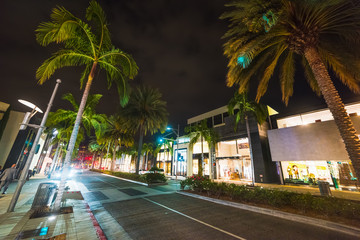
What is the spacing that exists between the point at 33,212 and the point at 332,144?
845 inches

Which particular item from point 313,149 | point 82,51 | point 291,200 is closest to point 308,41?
point 291,200

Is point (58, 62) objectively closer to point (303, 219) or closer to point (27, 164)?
point (27, 164)

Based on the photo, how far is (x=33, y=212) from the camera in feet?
20.0

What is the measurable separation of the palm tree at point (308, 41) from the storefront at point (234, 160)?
13.0 metres

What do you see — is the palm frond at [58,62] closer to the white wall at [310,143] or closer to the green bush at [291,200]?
the green bush at [291,200]

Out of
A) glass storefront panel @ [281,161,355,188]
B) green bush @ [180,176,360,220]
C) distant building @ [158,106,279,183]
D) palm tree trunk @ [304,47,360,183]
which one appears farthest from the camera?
distant building @ [158,106,279,183]

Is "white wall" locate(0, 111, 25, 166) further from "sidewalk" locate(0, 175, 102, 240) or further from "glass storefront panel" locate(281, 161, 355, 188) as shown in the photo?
"glass storefront panel" locate(281, 161, 355, 188)

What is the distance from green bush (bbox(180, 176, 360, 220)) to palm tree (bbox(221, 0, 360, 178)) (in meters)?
1.73

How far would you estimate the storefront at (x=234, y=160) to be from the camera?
20513 millimetres

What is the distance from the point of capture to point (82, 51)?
8.53 meters

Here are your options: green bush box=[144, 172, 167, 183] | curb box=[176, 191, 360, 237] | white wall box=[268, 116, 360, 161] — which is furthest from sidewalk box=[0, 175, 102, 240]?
white wall box=[268, 116, 360, 161]

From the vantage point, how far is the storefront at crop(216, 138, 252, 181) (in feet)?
67.3

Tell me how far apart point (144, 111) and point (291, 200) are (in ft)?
60.2

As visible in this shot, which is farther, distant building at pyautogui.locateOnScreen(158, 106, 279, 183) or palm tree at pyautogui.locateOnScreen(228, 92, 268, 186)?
distant building at pyautogui.locateOnScreen(158, 106, 279, 183)
